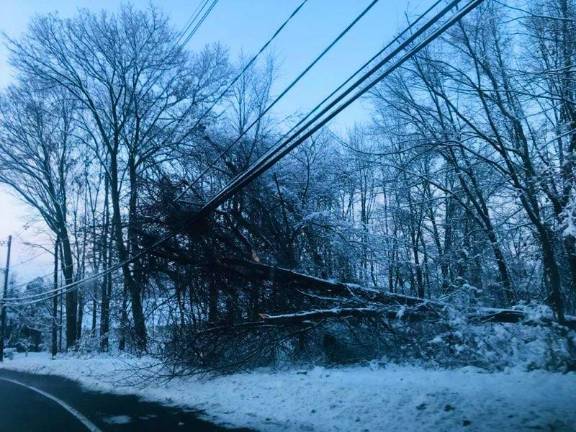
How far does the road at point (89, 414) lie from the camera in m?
7.06

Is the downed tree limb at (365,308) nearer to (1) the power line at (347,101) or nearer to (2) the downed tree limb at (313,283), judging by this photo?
(2) the downed tree limb at (313,283)

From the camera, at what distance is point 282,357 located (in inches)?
432

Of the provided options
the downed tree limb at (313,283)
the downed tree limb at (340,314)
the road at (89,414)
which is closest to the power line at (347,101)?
the downed tree limb at (313,283)

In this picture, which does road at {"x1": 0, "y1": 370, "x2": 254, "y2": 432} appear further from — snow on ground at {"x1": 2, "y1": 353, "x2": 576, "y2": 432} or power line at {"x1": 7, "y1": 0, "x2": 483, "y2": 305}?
power line at {"x1": 7, "y1": 0, "x2": 483, "y2": 305}

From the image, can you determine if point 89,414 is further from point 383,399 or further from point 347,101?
point 347,101

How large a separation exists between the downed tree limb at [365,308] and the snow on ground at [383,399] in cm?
95

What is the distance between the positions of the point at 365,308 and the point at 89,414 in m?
5.45

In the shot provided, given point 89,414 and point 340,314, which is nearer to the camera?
point 89,414

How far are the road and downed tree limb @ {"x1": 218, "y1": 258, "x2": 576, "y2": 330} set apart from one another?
253 centimetres

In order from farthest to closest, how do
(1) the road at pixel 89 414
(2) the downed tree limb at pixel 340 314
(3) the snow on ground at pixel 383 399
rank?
1. (2) the downed tree limb at pixel 340 314
2. (1) the road at pixel 89 414
3. (3) the snow on ground at pixel 383 399

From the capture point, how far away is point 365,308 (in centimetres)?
848

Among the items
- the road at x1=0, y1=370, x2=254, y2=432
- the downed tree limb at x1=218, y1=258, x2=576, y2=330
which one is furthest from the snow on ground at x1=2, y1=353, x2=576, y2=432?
the downed tree limb at x1=218, y1=258, x2=576, y2=330

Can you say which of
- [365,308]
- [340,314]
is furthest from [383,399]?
[340,314]

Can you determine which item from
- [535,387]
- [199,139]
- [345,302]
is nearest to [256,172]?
[345,302]
